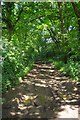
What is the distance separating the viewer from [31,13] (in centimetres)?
2083

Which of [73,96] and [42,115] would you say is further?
[73,96]

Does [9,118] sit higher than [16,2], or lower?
lower

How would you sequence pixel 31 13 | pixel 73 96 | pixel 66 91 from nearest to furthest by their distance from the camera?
pixel 73 96 < pixel 66 91 < pixel 31 13

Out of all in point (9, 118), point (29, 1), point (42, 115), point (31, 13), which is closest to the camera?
point (9, 118)

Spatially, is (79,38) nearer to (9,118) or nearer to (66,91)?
(66,91)

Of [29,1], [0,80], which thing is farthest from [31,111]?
[29,1]

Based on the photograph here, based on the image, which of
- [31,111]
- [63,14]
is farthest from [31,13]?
[31,111]

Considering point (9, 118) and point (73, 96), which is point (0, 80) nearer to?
point (9, 118)

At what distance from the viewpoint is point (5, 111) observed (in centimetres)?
741

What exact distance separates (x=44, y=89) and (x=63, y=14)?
13.3 meters

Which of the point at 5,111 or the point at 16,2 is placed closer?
the point at 5,111

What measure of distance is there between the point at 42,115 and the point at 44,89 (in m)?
3.89

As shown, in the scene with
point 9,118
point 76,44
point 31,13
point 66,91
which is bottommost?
point 9,118

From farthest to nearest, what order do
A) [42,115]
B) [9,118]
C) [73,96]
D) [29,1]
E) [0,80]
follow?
[29,1], [73,96], [0,80], [42,115], [9,118]
